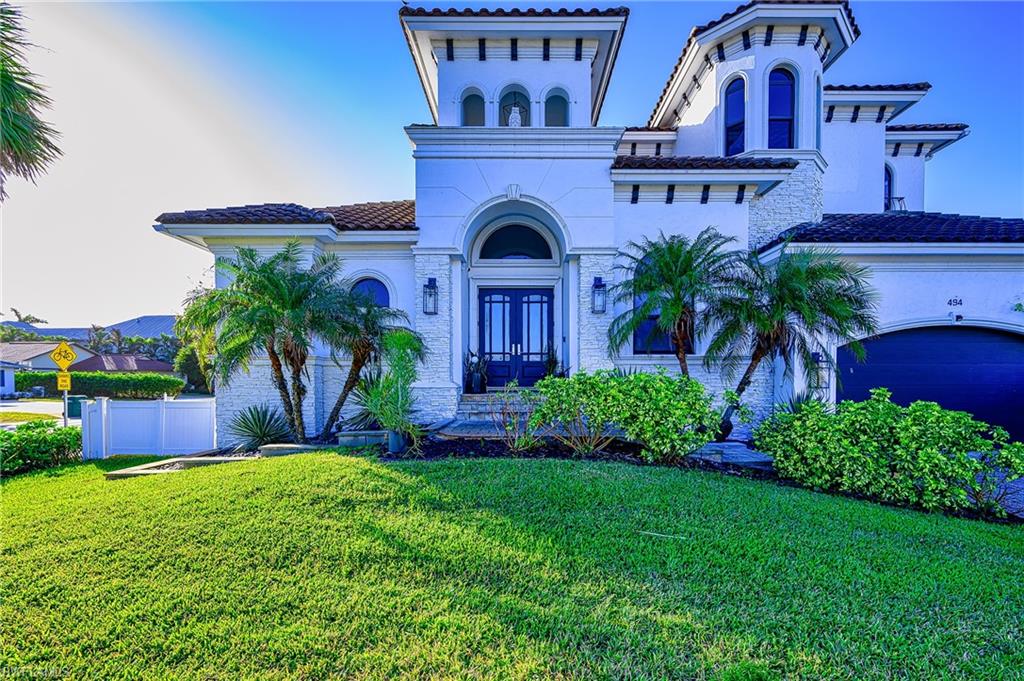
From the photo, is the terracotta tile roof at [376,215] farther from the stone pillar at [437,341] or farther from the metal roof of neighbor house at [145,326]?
the metal roof of neighbor house at [145,326]

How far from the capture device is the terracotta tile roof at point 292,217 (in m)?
10.2

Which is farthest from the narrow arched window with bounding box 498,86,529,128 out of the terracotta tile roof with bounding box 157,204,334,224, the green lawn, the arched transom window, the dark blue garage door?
the dark blue garage door

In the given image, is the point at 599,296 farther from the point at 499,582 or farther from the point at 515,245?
the point at 499,582

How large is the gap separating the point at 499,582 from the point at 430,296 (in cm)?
804

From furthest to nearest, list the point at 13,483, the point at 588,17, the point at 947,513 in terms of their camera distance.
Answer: the point at 588,17 → the point at 13,483 → the point at 947,513

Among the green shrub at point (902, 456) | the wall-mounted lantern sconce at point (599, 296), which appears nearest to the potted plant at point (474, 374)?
the wall-mounted lantern sconce at point (599, 296)

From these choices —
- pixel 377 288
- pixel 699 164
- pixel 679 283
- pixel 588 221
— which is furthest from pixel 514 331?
pixel 699 164

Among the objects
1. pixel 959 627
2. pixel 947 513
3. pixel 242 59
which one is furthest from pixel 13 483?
pixel 947 513

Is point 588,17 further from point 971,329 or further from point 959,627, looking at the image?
point 959,627

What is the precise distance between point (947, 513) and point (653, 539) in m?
4.50

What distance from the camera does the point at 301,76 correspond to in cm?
Answer: 1091

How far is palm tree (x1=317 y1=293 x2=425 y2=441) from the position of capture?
8508 mm

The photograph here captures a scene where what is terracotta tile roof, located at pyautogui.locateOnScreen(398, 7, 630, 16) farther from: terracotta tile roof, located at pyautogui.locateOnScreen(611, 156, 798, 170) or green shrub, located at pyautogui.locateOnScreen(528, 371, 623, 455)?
green shrub, located at pyautogui.locateOnScreen(528, 371, 623, 455)

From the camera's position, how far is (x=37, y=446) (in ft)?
30.6
